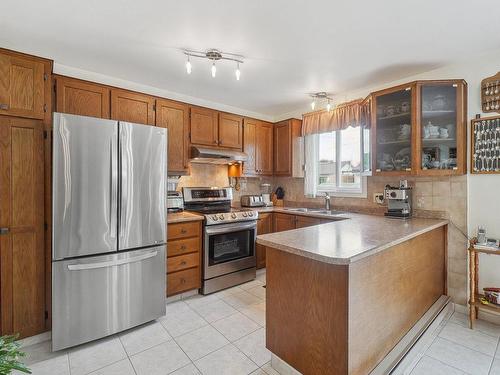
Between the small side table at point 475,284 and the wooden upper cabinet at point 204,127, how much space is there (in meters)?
2.94

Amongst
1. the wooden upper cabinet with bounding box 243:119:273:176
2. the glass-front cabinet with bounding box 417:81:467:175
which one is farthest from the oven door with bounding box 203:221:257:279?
the glass-front cabinet with bounding box 417:81:467:175

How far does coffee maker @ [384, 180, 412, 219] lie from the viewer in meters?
2.72

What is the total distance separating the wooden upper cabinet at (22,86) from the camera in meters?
1.96

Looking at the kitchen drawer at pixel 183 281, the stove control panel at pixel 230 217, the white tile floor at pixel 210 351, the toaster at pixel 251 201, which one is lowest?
the white tile floor at pixel 210 351

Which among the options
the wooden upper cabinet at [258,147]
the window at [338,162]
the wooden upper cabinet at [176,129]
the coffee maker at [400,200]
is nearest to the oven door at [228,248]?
the wooden upper cabinet at [176,129]

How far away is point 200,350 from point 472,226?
8.80 ft

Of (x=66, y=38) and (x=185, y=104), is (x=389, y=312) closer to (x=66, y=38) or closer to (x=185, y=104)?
(x=185, y=104)

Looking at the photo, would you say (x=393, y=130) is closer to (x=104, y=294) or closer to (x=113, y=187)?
(x=113, y=187)

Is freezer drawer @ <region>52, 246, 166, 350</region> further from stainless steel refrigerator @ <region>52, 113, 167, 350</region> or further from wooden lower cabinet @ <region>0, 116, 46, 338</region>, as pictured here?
wooden lower cabinet @ <region>0, 116, 46, 338</region>

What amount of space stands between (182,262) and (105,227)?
95 centimetres

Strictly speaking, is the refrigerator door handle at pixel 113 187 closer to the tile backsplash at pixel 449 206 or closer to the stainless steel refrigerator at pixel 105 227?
the stainless steel refrigerator at pixel 105 227

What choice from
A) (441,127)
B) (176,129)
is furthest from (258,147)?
(441,127)

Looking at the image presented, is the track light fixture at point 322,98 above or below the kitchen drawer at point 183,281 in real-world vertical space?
above

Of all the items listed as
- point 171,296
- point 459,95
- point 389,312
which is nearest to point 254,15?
point 459,95
